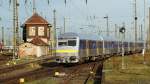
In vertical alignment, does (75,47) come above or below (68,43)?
below

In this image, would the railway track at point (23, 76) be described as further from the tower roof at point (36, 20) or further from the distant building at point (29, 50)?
the tower roof at point (36, 20)

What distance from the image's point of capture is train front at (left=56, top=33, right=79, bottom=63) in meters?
38.7

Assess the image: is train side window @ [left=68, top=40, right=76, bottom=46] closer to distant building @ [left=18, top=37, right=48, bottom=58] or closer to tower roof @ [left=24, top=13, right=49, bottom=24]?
distant building @ [left=18, top=37, right=48, bottom=58]

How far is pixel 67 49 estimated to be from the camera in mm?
38938

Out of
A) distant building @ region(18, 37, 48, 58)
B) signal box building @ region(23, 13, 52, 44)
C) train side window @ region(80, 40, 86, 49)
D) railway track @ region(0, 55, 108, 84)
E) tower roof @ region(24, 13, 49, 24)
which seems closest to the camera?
railway track @ region(0, 55, 108, 84)

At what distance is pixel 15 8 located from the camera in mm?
54469

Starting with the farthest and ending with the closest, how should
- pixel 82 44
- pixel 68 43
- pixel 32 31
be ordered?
pixel 32 31 → pixel 82 44 → pixel 68 43

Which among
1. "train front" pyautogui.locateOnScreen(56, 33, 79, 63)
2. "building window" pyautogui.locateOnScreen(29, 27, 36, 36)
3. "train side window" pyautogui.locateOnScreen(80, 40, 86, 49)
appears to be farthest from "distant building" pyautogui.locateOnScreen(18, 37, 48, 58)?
"train front" pyautogui.locateOnScreen(56, 33, 79, 63)

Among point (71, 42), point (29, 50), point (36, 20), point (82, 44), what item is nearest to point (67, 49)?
point (71, 42)

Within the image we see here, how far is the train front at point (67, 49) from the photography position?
38.7m

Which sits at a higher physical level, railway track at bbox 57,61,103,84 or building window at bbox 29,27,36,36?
building window at bbox 29,27,36,36

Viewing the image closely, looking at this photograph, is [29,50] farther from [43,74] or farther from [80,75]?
[80,75]

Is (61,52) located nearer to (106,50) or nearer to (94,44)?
(94,44)

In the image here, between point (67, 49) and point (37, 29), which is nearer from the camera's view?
point (67, 49)
